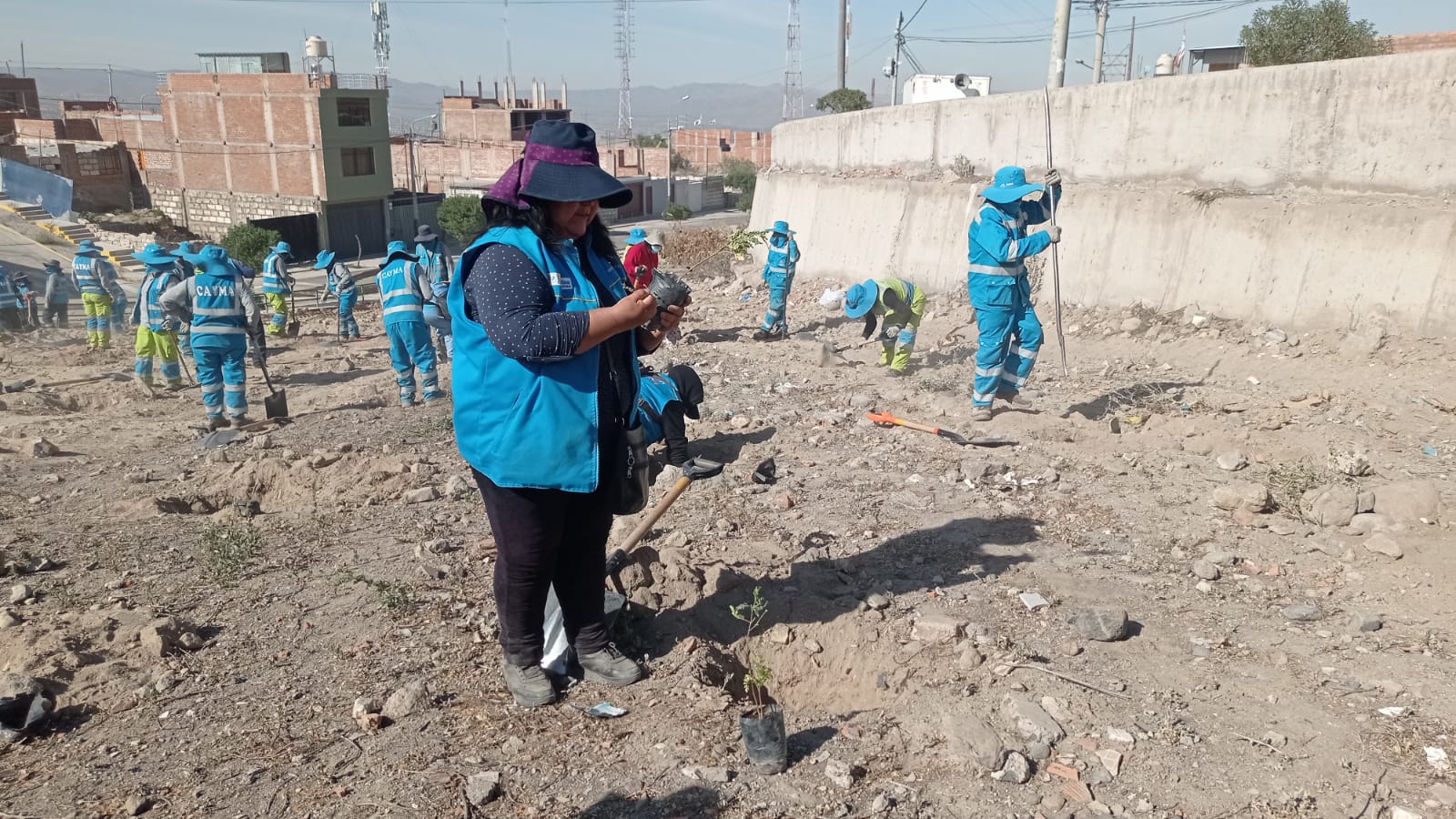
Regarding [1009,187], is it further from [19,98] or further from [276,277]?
[19,98]

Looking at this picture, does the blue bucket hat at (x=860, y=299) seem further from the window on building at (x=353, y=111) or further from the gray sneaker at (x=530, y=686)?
the window on building at (x=353, y=111)

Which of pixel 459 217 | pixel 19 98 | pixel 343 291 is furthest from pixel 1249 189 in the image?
pixel 19 98

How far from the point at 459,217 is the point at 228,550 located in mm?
27890

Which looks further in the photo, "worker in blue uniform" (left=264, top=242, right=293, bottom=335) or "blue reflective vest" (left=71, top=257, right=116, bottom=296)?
"worker in blue uniform" (left=264, top=242, right=293, bottom=335)

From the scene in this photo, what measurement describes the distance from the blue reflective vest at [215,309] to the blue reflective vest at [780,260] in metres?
5.70

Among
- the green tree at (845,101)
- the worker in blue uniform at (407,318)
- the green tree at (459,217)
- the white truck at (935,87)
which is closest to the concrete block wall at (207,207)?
the green tree at (459,217)

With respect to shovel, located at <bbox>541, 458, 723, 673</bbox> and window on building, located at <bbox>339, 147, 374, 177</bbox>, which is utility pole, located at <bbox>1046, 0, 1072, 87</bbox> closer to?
shovel, located at <bbox>541, 458, 723, 673</bbox>

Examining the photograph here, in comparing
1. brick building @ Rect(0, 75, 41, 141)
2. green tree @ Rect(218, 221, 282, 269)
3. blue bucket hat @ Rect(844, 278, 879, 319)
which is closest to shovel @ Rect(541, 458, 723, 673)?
blue bucket hat @ Rect(844, 278, 879, 319)

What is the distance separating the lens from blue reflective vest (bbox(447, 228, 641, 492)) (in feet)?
8.31

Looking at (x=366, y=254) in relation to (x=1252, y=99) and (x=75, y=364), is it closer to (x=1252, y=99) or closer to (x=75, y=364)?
(x=75, y=364)

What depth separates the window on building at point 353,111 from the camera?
3089 centimetres

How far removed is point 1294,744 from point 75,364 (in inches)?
526

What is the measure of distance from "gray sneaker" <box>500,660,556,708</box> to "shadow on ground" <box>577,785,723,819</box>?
0.48 meters

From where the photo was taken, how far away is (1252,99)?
27.4 ft
